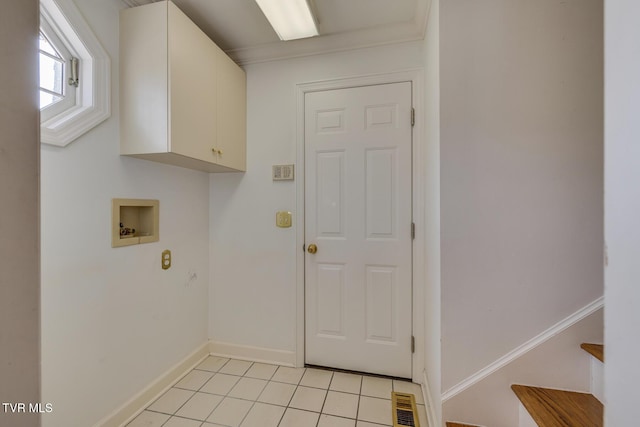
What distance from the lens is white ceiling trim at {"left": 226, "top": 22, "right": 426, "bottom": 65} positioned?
1.79 m

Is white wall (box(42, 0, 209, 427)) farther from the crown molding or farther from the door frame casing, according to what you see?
the door frame casing

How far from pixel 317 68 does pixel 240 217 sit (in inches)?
50.9

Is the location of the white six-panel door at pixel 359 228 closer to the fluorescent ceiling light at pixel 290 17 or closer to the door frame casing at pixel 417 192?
the door frame casing at pixel 417 192

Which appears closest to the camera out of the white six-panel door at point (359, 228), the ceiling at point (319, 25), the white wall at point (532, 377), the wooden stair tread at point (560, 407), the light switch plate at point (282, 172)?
the wooden stair tread at point (560, 407)

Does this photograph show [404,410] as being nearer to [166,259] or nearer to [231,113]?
[166,259]

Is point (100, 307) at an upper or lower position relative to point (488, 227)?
lower

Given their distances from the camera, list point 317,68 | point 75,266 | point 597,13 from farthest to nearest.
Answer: point 317,68
point 75,266
point 597,13

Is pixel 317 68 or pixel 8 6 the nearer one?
pixel 8 6

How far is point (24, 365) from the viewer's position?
1.31ft

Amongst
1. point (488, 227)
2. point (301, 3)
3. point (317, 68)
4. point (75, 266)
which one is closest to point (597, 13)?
point (488, 227)

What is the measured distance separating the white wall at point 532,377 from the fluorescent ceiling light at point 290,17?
2065 millimetres

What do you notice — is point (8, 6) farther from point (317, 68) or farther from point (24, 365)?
point (317, 68)

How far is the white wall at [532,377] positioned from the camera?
3.64ft

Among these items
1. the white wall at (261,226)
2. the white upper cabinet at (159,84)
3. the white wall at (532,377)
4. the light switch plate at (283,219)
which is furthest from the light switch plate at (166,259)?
the white wall at (532,377)
